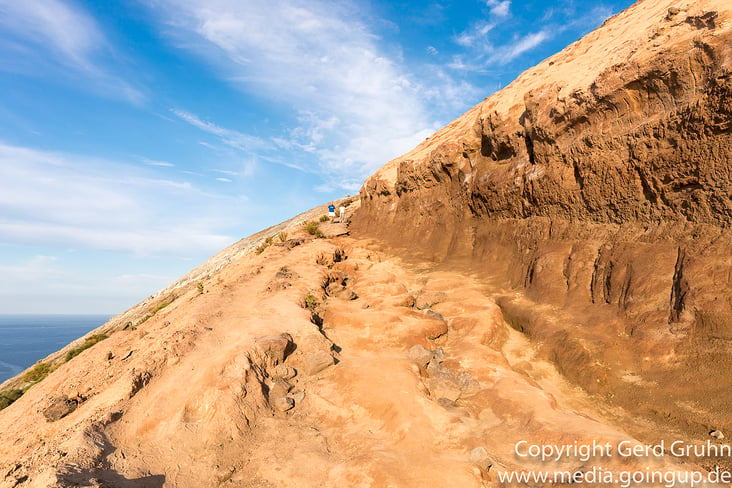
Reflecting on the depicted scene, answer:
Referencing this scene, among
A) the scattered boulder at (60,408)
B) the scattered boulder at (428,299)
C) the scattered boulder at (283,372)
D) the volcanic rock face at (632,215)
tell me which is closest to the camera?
the scattered boulder at (60,408)

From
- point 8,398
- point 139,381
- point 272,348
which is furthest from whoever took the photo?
point 8,398

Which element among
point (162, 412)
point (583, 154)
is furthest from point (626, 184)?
point (162, 412)

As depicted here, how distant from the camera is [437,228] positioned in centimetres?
1836

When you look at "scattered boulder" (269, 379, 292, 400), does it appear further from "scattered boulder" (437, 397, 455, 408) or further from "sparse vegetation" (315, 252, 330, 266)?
"sparse vegetation" (315, 252, 330, 266)

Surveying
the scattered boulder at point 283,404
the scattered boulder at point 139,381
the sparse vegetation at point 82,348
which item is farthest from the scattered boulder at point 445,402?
the sparse vegetation at point 82,348

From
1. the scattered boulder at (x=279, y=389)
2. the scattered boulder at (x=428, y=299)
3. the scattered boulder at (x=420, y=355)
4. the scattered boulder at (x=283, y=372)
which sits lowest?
the scattered boulder at (x=420, y=355)

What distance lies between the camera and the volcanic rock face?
7301mm

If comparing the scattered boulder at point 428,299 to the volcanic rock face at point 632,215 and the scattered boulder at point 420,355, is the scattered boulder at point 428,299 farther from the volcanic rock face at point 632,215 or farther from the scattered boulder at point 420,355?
the scattered boulder at point 420,355

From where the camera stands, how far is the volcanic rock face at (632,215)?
24.0 ft

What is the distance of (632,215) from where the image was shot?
959cm

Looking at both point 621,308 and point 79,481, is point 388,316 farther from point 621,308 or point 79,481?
point 79,481

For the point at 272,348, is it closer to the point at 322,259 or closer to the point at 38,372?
the point at 322,259

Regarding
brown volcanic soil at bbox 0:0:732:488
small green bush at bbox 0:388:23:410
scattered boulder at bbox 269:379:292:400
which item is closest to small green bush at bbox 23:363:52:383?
small green bush at bbox 0:388:23:410

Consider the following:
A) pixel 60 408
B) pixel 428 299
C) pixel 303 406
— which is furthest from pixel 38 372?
pixel 428 299
